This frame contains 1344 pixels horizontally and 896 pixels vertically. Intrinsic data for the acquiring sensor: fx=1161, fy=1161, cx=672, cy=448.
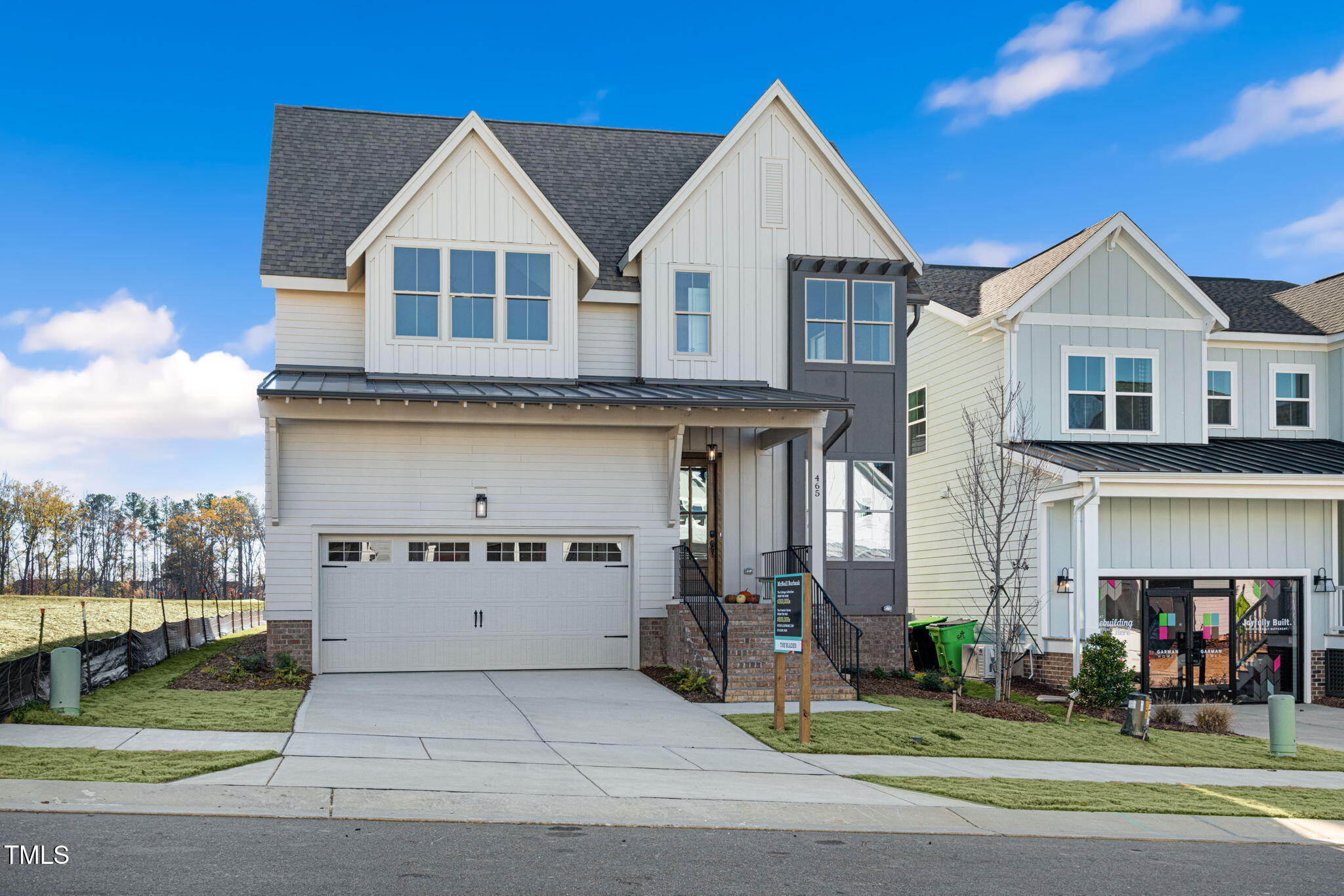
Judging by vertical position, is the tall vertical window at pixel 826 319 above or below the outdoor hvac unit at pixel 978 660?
above

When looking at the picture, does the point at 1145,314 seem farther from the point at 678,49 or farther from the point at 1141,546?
the point at 678,49

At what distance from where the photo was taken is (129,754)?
1089 cm

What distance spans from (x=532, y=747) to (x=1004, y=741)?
600 cm

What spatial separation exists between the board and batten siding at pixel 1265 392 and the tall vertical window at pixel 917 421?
620 cm

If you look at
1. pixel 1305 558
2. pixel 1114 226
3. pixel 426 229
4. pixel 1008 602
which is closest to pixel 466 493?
pixel 426 229

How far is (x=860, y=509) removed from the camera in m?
21.4

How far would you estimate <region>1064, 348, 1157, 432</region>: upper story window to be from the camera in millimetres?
23438

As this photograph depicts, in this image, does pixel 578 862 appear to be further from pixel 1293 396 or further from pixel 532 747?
pixel 1293 396

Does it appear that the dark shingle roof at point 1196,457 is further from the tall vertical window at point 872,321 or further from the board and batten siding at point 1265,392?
the tall vertical window at point 872,321

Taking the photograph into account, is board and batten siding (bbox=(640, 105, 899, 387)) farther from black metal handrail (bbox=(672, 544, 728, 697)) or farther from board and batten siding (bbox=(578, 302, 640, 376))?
black metal handrail (bbox=(672, 544, 728, 697))

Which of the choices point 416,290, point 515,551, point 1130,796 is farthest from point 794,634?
point 416,290

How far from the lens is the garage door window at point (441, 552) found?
19.4 metres

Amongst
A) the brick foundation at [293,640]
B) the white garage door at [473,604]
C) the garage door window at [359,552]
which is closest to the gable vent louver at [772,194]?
the white garage door at [473,604]

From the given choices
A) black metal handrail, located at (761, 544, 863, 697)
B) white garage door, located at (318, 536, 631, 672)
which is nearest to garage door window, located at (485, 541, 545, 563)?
white garage door, located at (318, 536, 631, 672)
